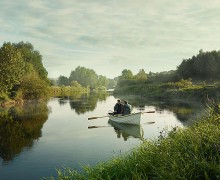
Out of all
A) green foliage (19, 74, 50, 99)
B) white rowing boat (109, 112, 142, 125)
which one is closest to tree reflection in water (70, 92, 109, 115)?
green foliage (19, 74, 50, 99)

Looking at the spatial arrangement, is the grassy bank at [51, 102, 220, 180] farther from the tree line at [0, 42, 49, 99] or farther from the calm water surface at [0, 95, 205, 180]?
the tree line at [0, 42, 49, 99]

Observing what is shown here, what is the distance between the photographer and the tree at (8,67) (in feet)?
173

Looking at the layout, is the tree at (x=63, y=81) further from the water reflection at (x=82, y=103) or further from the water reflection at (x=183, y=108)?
the water reflection at (x=183, y=108)

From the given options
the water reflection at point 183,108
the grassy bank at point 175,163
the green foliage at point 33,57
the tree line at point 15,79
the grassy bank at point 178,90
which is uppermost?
the green foliage at point 33,57

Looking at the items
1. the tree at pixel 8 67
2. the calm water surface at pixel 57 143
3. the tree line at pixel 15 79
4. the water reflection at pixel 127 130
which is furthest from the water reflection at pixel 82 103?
the water reflection at pixel 127 130

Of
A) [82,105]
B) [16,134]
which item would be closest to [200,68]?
[82,105]

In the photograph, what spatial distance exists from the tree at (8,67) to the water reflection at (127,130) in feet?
97.8

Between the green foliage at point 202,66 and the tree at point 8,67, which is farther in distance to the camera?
the green foliage at point 202,66

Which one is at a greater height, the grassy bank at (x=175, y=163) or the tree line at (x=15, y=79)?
the tree line at (x=15, y=79)

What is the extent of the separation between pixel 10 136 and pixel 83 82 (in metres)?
169

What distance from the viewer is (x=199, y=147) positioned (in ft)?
29.6

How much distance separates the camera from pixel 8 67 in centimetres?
5291

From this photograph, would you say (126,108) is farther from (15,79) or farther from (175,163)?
(15,79)

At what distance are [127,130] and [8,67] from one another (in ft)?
114
